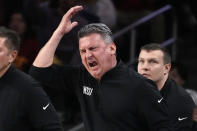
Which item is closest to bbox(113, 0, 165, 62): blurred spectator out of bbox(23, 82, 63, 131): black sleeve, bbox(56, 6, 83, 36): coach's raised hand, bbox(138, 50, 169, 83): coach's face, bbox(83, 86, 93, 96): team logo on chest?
bbox(138, 50, 169, 83): coach's face

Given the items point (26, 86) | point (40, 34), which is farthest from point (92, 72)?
point (40, 34)

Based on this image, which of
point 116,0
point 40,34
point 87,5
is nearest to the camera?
point 87,5

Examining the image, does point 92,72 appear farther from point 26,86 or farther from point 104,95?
point 26,86

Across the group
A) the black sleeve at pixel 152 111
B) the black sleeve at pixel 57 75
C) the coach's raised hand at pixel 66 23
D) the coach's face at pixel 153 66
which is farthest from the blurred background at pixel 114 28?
the black sleeve at pixel 152 111

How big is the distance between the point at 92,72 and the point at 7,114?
2.03 feet

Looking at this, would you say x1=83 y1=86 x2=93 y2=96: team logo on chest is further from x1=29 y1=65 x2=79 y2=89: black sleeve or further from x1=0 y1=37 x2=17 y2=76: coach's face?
x1=0 y1=37 x2=17 y2=76: coach's face

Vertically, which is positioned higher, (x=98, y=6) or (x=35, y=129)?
(x=98, y=6)

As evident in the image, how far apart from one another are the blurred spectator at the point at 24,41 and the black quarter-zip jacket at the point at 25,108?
3.07 meters

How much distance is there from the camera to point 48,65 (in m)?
4.13

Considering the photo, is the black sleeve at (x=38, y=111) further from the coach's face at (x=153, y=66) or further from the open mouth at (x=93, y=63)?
the coach's face at (x=153, y=66)

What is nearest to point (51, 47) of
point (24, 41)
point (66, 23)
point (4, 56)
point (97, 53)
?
point (66, 23)

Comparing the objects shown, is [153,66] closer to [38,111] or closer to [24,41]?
[38,111]

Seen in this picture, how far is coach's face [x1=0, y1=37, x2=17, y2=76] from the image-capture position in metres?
4.05

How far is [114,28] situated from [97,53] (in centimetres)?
375
